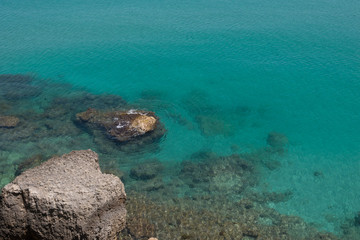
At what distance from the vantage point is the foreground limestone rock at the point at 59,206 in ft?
33.2

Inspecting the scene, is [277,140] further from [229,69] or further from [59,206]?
[59,206]

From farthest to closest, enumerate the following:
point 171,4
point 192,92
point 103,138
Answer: point 171,4 → point 192,92 → point 103,138

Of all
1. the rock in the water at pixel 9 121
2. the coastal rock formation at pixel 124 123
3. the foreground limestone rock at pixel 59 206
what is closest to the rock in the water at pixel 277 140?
the coastal rock formation at pixel 124 123

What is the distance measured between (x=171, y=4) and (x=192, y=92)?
2500 cm

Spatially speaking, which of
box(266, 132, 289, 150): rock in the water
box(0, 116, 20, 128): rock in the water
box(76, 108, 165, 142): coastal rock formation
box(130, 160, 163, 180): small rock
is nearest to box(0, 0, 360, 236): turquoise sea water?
box(266, 132, 289, 150): rock in the water

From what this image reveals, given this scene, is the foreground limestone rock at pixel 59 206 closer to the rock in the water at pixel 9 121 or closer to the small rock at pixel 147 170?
the small rock at pixel 147 170

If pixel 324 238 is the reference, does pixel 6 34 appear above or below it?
above

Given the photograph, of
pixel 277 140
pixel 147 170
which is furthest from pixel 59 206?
pixel 277 140

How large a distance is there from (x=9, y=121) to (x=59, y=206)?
64.0 feet

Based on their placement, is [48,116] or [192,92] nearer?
[48,116]

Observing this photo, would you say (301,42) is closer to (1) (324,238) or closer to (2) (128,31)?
(2) (128,31)

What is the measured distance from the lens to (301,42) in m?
38.9

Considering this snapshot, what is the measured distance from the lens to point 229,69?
3506 cm

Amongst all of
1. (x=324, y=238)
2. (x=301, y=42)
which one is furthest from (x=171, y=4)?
(x=324, y=238)
